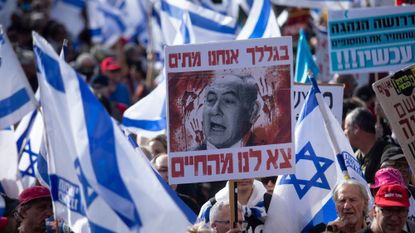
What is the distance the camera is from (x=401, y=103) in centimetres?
947

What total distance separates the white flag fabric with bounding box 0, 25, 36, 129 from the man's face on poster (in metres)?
2.33

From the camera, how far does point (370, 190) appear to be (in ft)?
32.7

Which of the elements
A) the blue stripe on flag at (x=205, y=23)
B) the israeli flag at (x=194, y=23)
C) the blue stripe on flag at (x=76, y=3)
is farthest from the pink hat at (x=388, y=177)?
the blue stripe on flag at (x=76, y=3)

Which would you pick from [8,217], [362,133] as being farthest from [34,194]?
[362,133]

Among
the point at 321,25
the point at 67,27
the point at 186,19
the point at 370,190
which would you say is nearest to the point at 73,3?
the point at 67,27

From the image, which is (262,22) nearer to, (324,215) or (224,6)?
(324,215)

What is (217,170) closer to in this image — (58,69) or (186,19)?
(58,69)

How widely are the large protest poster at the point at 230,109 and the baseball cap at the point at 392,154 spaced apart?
178 centimetres

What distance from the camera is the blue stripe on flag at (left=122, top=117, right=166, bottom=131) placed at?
1316 centimetres

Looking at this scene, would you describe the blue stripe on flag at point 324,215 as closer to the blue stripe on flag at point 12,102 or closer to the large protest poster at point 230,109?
the large protest poster at point 230,109

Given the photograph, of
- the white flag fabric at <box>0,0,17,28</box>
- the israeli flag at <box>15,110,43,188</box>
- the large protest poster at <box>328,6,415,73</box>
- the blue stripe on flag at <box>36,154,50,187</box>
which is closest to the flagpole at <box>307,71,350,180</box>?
the blue stripe on flag at <box>36,154,50,187</box>

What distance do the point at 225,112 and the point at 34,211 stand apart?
1.62 m

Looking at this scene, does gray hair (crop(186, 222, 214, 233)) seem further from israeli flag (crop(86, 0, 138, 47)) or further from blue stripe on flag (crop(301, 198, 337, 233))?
israeli flag (crop(86, 0, 138, 47))

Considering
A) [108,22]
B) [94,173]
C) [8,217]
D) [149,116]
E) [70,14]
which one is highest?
[70,14]
